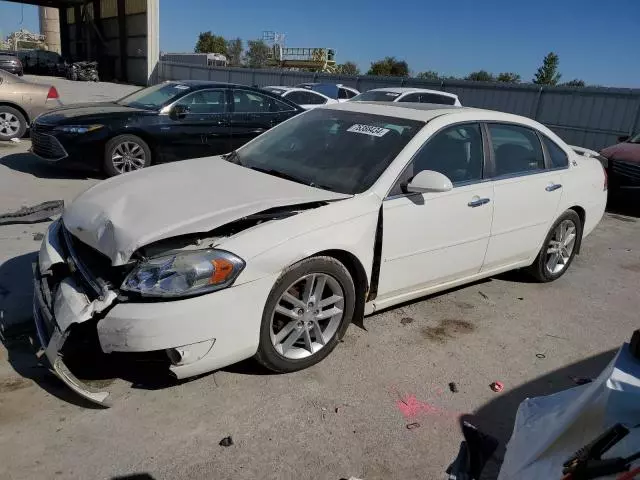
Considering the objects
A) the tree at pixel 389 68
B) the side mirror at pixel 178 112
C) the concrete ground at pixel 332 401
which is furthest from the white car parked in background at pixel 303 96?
the tree at pixel 389 68

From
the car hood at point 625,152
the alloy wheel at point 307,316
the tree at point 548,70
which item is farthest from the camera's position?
the tree at point 548,70

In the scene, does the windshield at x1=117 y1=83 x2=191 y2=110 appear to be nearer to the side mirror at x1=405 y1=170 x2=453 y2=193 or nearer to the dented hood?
the dented hood

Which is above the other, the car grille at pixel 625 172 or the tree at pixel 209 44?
the tree at pixel 209 44

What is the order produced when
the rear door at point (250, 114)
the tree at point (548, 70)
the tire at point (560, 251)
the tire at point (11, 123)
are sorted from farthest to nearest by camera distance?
the tree at point (548, 70), the tire at point (11, 123), the rear door at point (250, 114), the tire at point (560, 251)

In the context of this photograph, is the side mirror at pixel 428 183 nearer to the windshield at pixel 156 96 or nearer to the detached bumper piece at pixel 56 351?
the detached bumper piece at pixel 56 351

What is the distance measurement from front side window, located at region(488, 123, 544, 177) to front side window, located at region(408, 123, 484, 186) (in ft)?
0.66

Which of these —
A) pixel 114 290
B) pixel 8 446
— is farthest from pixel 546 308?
pixel 8 446

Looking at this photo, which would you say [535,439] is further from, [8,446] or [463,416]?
[8,446]

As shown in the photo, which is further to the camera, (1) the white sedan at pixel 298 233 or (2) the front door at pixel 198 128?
(2) the front door at pixel 198 128

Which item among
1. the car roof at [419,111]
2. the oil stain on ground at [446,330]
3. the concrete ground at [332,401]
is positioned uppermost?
the car roof at [419,111]

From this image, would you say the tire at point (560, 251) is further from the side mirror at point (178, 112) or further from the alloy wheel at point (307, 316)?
the side mirror at point (178, 112)

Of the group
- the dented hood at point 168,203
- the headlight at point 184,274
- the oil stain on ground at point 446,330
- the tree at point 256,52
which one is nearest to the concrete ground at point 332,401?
the oil stain on ground at point 446,330

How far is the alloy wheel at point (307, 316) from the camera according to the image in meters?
3.10

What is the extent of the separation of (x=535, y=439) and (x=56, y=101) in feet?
36.6
